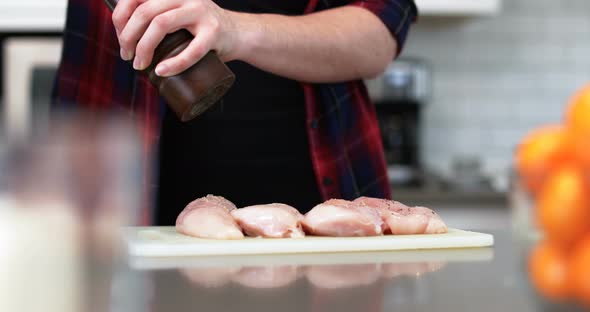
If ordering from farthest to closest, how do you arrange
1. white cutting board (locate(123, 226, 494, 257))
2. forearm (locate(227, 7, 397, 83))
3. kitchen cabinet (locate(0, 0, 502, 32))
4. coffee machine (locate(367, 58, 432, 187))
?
coffee machine (locate(367, 58, 432, 187)), kitchen cabinet (locate(0, 0, 502, 32)), forearm (locate(227, 7, 397, 83)), white cutting board (locate(123, 226, 494, 257))

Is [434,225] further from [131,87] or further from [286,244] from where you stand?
[131,87]

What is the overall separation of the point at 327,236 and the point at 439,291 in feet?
1.01

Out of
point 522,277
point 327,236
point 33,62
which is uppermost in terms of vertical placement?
point 522,277

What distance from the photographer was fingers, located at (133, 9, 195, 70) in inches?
32.6

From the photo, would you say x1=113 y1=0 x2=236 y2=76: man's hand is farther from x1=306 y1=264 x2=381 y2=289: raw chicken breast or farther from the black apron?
the black apron

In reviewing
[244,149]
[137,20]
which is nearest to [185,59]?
[137,20]

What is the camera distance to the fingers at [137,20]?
2.83ft

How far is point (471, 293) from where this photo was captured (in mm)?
483

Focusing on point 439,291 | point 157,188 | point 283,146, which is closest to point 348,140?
point 283,146

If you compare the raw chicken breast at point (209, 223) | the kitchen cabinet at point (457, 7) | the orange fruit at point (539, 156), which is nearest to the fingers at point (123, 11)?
the raw chicken breast at point (209, 223)

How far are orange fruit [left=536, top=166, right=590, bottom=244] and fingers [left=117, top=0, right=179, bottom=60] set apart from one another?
612 mm

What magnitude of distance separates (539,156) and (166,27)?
58 centimetres

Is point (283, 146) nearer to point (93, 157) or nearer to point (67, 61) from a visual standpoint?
point (67, 61)

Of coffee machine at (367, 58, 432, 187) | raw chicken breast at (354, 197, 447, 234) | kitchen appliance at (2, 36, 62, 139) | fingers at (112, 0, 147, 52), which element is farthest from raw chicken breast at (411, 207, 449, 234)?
kitchen appliance at (2, 36, 62, 139)
